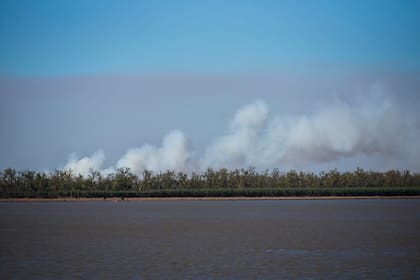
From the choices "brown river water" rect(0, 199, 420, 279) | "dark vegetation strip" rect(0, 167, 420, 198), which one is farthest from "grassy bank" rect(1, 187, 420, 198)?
"brown river water" rect(0, 199, 420, 279)

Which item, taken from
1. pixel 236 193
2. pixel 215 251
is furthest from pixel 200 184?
pixel 215 251

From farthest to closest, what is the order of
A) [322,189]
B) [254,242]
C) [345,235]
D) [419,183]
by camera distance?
[419,183] < [322,189] < [345,235] < [254,242]

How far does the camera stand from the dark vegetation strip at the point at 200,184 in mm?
114062

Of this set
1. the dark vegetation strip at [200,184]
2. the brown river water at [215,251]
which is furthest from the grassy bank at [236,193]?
the brown river water at [215,251]

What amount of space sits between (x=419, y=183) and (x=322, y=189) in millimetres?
18396

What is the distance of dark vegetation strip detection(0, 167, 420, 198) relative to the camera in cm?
11406

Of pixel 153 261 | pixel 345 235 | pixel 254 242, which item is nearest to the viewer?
pixel 153 261

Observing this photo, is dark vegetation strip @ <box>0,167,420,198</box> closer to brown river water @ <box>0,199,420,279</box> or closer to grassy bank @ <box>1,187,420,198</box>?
grassy bank @ <box>1,187,420,198</box>

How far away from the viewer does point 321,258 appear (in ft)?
83.2

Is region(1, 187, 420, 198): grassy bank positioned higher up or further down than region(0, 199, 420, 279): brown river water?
higher up

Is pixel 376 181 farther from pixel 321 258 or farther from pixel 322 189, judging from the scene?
pixel 321 258

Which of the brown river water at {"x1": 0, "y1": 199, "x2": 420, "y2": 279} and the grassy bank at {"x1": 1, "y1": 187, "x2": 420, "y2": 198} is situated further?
the grassy bank at {"x1": 1, "y1": 187, "x2": 420, "y2": 198}

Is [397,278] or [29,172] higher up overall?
[29,172]

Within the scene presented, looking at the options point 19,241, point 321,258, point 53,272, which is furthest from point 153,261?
point 19,241
